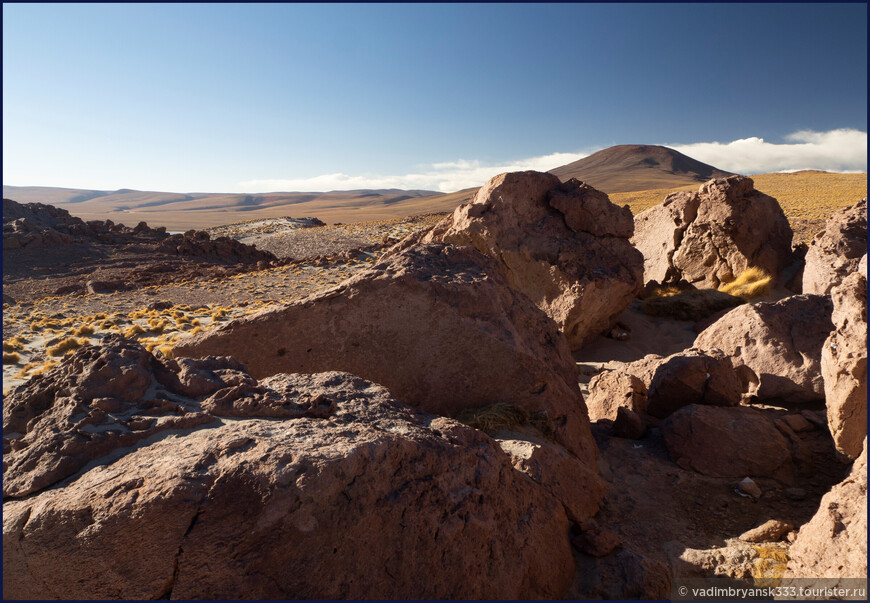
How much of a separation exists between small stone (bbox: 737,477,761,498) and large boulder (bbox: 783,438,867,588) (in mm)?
1581

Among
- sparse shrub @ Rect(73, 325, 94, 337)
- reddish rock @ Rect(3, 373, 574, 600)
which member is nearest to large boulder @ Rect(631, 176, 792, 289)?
reddish rock @ Rect(3, 373, 574, 600)

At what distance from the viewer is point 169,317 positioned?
53.6ft

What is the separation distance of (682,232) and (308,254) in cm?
2730

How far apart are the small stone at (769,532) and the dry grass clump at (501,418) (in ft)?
5.61

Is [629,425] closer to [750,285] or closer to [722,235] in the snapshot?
[750,285]

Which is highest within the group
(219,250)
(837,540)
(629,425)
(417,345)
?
(417,345)

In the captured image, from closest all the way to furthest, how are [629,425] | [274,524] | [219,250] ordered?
1. [274,524]
2. [629,425]
3. [219,250]

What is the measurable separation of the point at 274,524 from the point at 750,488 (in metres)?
4.45

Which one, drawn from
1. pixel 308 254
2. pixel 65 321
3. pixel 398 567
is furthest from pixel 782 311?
pixel 308 254

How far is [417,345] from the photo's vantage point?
5.26 meters

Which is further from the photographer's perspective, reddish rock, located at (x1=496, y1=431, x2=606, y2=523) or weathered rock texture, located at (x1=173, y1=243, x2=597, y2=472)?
weathered rock texture, located at (x1=173, y1=243, x2=597, y2=472)

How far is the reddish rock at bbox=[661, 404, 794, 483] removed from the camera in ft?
17.4

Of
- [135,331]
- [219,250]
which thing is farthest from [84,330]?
[219,250]

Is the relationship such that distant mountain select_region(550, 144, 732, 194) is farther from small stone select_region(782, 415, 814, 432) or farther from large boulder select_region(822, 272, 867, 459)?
large boulder select_region(822, 272, 867, 459)
